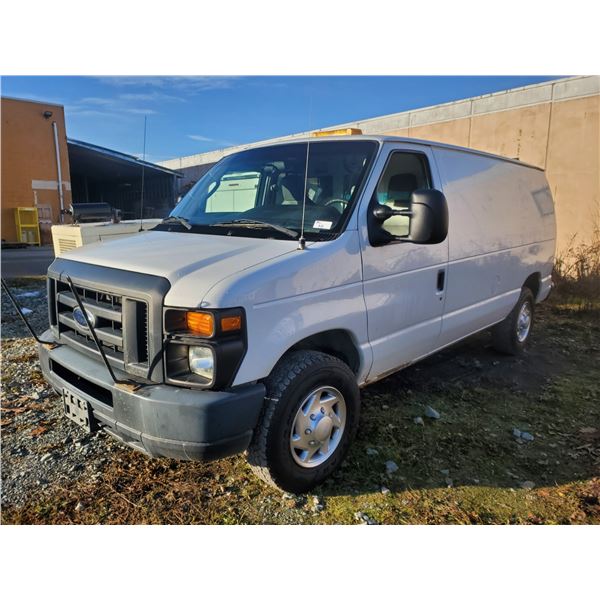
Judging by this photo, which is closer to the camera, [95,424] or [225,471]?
[95,424]

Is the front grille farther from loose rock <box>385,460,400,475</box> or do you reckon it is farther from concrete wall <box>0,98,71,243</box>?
concrete wall <box>0,98,71,243</box>

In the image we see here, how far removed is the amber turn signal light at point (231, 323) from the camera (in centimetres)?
238

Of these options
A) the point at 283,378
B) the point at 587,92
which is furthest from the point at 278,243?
the point at 587,92

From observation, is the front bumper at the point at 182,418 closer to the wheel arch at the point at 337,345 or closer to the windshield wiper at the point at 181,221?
the wheel arch at the point at 337,345

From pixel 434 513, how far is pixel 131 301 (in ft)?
7.10

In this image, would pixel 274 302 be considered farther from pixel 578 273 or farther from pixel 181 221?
pixel 578 273

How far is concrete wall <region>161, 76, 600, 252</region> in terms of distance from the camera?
8.34 meters

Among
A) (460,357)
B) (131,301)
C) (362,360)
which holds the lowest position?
(460,357)

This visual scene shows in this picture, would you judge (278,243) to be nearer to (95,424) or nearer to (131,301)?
(131,301)

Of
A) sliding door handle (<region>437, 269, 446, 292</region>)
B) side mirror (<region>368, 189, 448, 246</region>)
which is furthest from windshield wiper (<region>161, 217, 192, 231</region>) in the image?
sliding door handle (<region>437, 269, 446, 292</region>)

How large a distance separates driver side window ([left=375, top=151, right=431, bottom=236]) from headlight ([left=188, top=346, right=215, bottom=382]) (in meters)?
1.66

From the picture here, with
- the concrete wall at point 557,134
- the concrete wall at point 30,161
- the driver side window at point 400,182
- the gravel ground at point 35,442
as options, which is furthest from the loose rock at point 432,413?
the concrete wall at point 30,161

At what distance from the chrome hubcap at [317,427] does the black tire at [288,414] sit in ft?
0.15

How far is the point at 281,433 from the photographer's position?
271cm
